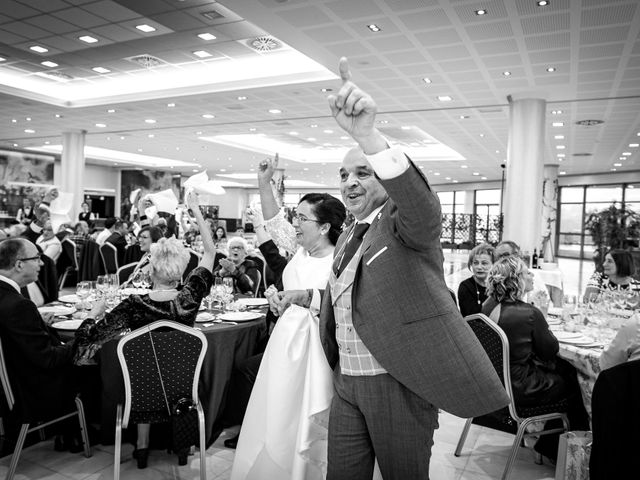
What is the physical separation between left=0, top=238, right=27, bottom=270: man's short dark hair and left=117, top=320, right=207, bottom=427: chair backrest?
0.92 meters

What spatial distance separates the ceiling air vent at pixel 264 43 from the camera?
8.12 metres

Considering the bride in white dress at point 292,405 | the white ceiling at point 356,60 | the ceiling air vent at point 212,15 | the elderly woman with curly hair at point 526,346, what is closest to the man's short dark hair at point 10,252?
the bride in white dress at point 292,405

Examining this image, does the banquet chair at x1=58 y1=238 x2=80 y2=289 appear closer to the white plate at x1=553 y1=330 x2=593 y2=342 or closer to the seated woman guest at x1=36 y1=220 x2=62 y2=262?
the seated woman guest at x1=36 y1=220 x2=62 y2=262

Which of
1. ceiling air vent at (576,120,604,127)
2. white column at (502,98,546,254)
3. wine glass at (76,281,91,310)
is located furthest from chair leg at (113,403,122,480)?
ceiling air vent at (576,120,604,127)

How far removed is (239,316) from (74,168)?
13.2m

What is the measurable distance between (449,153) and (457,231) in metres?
9.64

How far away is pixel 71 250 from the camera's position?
9.12 meters

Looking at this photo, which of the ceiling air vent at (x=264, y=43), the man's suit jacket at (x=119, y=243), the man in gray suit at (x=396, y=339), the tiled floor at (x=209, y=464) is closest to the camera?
the man in gray suit at (x=396, y=339)

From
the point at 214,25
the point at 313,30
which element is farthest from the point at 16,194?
the point at 313,30

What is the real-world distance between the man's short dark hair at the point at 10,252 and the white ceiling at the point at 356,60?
4.00 m

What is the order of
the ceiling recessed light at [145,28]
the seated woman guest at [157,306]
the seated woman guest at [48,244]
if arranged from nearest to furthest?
the seated woman guest at [157,306] → the seated woman guest at [48,244] → the ceiling recessed light at [145,28]

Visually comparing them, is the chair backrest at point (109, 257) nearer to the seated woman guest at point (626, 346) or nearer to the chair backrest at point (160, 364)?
the chair backrest at point (160, 364)

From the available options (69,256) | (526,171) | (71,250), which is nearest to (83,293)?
(71,250)

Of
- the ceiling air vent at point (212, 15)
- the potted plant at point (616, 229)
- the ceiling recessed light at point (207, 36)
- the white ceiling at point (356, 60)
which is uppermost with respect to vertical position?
the ceiling recessed light at point (207, 36)
